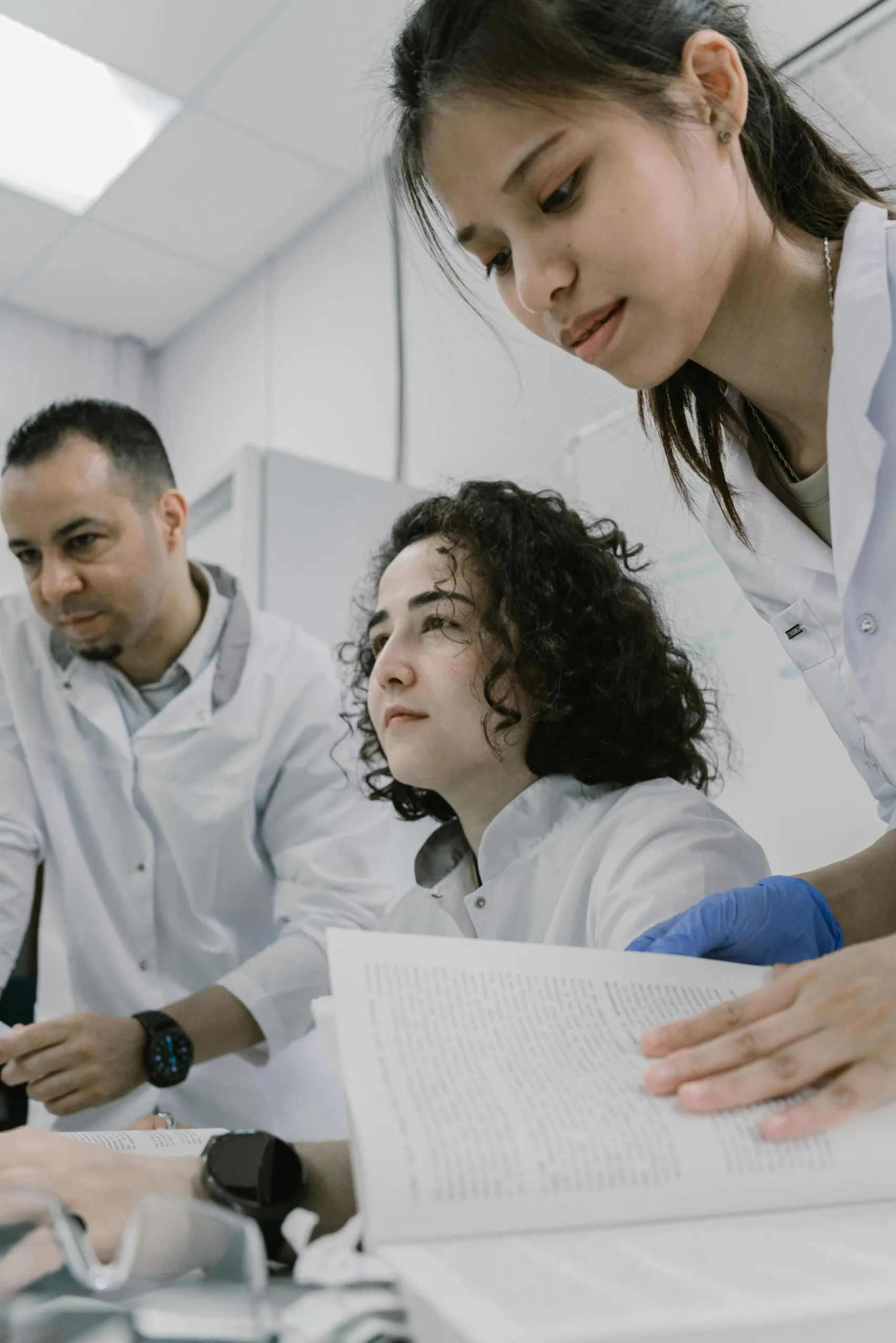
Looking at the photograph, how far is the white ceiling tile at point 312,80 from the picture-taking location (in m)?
2.22

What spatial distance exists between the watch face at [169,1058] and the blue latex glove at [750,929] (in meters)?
0.78

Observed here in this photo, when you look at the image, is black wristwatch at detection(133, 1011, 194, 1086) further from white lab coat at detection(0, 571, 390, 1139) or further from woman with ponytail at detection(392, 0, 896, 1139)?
woman with ponytail at detection(392, 0, 896, 1139)

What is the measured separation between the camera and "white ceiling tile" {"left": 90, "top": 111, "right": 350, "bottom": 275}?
257 cm

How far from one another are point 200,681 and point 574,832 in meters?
0.77

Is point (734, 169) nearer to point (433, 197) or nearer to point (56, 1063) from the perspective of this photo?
point (433, 197)

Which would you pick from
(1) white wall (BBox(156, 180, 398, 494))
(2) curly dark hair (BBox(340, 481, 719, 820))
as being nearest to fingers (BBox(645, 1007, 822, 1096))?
(2) curly dark hair (BBox(340, 481, 719, 820))

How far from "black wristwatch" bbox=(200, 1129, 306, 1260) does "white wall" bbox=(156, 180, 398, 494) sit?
5.96 feet

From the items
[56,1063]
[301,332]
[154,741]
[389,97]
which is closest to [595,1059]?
[389,97]

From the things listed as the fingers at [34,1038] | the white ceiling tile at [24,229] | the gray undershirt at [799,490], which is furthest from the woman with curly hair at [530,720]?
the white ceiling tile at [24,229]

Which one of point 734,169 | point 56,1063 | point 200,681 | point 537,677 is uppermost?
point 734,169

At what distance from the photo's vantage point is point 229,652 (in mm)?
1739

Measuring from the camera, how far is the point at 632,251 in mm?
759

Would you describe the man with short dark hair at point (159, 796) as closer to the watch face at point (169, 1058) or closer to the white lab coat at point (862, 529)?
the watch face at point (169, 1058)

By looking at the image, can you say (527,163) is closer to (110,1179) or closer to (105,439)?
(110,1179)
